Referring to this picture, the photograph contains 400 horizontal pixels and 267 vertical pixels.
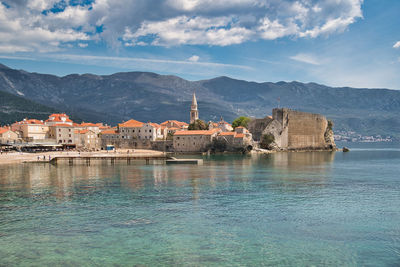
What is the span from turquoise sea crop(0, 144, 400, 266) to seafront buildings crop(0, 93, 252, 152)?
150 feet

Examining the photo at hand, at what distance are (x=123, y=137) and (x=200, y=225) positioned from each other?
225 ft

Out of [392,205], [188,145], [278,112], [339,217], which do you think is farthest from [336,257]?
[278,112]

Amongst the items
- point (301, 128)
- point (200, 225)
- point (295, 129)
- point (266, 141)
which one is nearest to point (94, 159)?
point (266, 141)

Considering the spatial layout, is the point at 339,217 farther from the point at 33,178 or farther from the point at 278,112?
the point at 278,112

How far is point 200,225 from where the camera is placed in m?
16.7

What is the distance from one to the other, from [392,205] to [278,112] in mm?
67676

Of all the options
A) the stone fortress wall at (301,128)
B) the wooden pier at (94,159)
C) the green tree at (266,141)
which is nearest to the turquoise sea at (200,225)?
the wooden pier at (94,159)

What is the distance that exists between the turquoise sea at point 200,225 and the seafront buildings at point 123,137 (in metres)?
45.9

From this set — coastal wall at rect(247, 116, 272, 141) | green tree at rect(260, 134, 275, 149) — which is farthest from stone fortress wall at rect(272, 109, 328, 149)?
green tree at rect(260, 134, 275, 149)

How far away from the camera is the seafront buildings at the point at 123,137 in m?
74.4

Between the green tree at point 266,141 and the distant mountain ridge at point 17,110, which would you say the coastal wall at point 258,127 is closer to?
the green tree at point 266,141

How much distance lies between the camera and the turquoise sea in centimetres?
1276

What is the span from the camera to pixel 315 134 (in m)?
94.6

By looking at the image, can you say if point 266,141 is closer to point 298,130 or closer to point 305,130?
point 298,130
